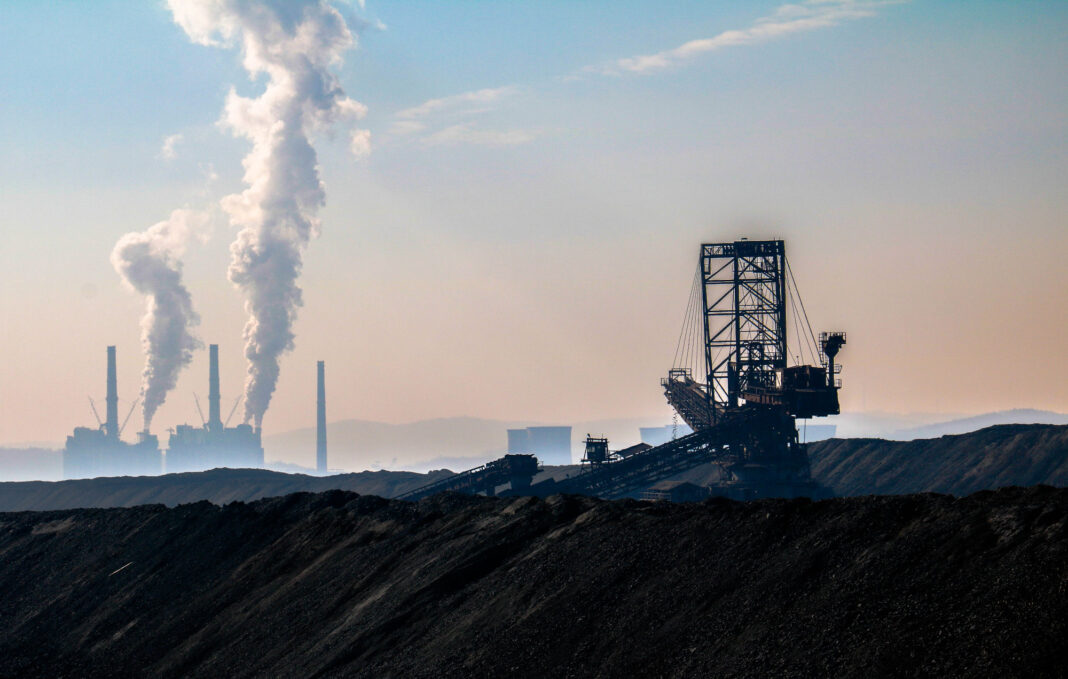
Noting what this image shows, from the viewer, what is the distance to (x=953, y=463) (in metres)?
91.6

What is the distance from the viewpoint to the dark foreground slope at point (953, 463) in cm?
8548

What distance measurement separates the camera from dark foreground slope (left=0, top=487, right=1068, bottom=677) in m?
25.1

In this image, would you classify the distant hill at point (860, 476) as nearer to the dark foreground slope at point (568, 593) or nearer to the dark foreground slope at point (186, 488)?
the dark foreground slope at point (186, 488)

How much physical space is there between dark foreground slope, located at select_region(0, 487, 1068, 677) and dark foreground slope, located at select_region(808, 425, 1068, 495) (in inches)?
2055

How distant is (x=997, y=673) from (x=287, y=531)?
105 ft

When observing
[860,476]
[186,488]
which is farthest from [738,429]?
[186,488]

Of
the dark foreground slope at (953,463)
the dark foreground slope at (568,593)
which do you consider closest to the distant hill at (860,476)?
the dark foreground slope at (953,463)

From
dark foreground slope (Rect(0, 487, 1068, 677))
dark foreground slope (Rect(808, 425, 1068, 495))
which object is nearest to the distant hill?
dark foreground slope (Rect(808, 425, 1068, 495))

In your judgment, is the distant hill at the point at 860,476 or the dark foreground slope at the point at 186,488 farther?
the dark foreground slope at the point at 186,488

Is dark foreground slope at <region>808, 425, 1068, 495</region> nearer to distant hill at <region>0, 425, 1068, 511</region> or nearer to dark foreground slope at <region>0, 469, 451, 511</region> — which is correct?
distant hill at <region>0, 425, 1068, 511</region>

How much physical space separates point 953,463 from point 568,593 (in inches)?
2617

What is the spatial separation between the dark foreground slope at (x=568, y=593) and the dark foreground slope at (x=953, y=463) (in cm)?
5221

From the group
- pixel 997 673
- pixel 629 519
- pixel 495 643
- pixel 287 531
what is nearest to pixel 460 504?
pixel 287 531

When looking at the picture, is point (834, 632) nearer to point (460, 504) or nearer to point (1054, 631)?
point (1054, 631)
